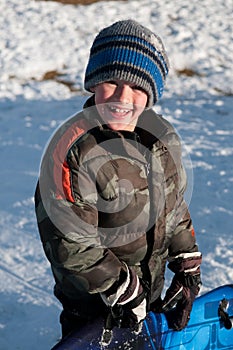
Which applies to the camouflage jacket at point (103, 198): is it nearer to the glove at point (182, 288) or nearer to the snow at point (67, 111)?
the glove at point (182, 288)

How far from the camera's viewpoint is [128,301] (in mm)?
2314

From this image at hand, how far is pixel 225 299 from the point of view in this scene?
288cm

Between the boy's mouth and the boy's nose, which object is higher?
the boy's nose

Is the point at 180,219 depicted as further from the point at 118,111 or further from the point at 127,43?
the point at 127,43

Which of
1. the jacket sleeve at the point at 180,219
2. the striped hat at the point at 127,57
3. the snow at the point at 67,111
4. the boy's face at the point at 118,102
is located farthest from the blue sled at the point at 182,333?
the striped hat at the point at 127,57

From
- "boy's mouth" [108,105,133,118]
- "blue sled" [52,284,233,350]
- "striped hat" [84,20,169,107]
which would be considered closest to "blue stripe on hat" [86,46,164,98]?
"striped hat" [84,20,169,107]

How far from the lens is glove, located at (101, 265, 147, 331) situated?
227 cm

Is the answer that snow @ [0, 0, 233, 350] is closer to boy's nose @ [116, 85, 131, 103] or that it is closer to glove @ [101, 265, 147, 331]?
glove @ [101, 265, 147, 331]

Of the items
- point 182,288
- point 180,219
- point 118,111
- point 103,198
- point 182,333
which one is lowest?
point 182,333

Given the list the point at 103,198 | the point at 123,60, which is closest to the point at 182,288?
the point at 103,198

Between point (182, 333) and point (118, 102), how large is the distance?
1.15m

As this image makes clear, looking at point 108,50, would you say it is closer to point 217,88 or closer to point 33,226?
point 33,226

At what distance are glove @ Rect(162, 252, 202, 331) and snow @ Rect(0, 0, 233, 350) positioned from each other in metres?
0.28

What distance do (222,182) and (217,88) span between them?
1741mm
